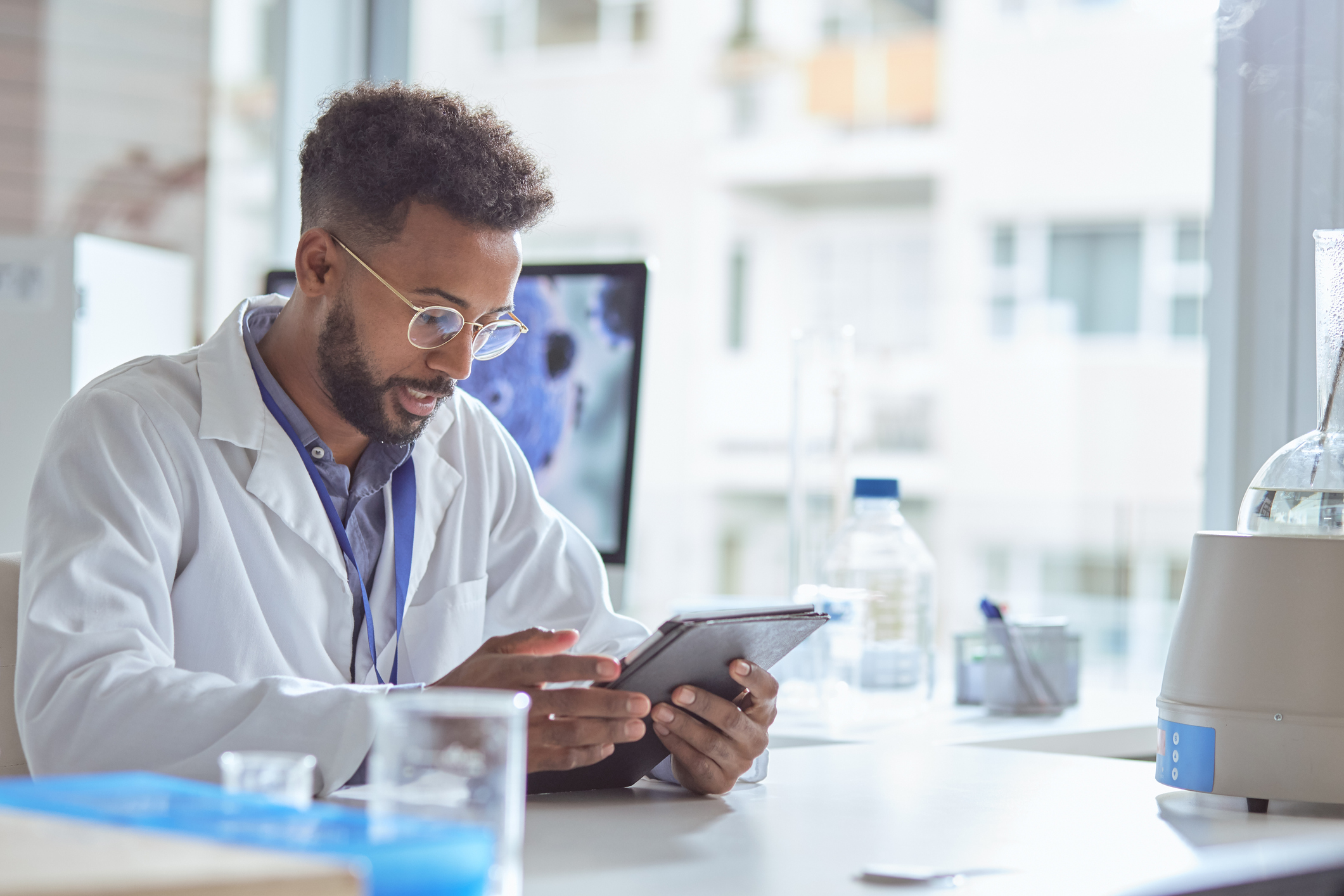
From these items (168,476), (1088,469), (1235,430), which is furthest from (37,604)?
(1088,469)

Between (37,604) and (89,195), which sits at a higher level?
(89,195)

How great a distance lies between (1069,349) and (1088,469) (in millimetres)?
816

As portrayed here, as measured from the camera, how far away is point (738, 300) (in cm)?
973

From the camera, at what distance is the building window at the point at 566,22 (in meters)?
8.91

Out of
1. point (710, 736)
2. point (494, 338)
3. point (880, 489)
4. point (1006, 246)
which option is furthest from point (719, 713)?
point (1006, 246)

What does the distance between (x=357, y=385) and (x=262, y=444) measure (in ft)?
0.42

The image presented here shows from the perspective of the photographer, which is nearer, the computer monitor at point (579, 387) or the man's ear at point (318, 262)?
the man's ear at point (318, 262)

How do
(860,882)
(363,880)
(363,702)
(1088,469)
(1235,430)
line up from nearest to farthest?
(363,880) < (860,882) < (363,702) < (1235,430) < (1088,469)

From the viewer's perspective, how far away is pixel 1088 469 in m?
8.45

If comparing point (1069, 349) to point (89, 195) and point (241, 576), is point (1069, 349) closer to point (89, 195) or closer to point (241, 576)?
point (89, 195)

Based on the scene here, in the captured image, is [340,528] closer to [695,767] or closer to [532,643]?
[532,643]

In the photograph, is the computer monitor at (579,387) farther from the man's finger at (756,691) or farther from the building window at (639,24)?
the building window at (639,24)

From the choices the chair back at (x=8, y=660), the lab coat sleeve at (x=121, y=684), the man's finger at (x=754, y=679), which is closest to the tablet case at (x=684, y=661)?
the man's finger at (x=754, y=679)

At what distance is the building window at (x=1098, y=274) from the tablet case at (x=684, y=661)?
7711 millimetres
